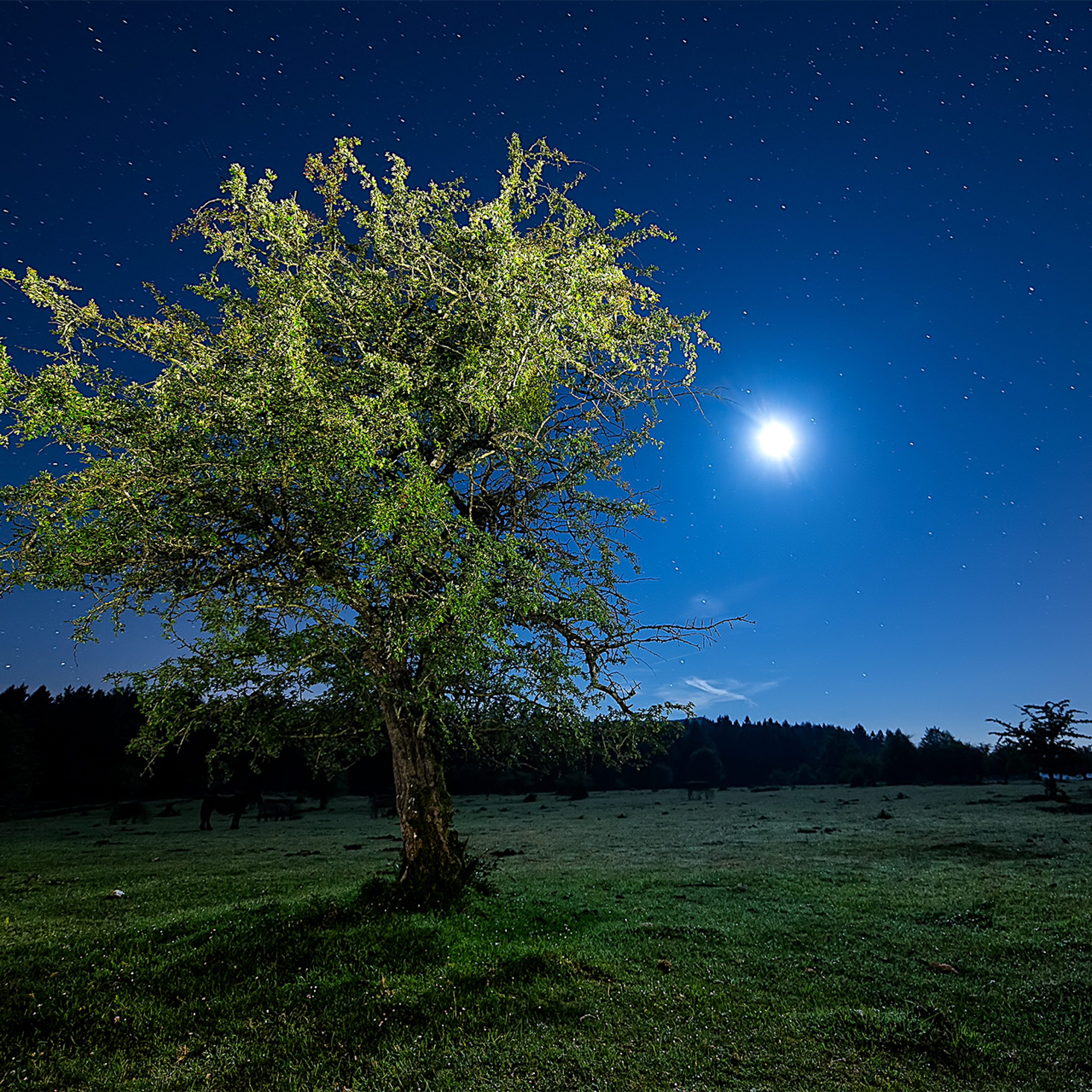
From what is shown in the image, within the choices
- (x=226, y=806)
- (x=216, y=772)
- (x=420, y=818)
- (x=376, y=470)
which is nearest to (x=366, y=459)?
(x=376, y=470)

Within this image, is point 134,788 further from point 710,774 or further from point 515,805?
point 710,774

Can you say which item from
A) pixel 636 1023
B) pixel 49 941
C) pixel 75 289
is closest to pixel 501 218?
pixel 75 289

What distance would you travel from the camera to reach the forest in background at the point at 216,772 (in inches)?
2835

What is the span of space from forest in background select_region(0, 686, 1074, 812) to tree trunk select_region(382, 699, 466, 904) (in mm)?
46066

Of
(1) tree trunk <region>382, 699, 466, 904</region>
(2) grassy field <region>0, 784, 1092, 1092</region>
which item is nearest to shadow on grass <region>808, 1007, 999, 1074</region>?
(2) grassy field <region>0, 784, 1092, 1092</region>

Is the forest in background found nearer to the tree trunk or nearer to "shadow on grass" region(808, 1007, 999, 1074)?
the tree trunk

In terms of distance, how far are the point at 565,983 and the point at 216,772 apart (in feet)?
194

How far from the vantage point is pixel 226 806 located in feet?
161

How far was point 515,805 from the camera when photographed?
71875 mm

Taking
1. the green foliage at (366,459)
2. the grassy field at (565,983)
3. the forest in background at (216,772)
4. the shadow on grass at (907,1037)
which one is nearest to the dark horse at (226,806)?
the forest in background at (216,772)

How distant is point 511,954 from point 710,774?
131305mm

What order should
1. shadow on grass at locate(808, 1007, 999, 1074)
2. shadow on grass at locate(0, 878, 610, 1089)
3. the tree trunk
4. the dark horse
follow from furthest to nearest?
the dark horse → the tree trunk → shadow on grass at locate(808, 1007, 999, 1074) → shadow on grass at locate(0, 878, 610, 1089)

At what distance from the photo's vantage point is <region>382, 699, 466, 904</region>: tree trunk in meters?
14.5

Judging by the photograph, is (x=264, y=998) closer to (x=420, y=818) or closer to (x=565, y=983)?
(x=565, y=983)
